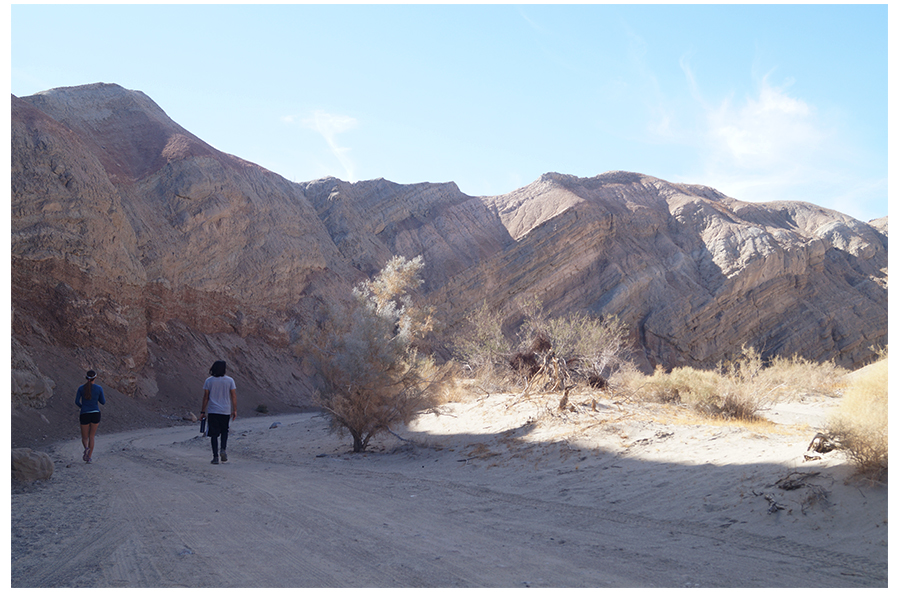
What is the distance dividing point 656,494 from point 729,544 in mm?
1475

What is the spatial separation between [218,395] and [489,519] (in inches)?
210

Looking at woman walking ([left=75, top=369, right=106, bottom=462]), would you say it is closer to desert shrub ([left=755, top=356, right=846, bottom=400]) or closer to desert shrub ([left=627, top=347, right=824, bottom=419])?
desert shrub ([left=627, top=347, right=824, bottom=419])

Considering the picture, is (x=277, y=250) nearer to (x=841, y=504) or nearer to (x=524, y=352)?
(x=524, y=352)

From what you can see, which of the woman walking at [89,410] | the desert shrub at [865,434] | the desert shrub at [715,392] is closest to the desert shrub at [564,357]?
the desert shrub at [715,392]

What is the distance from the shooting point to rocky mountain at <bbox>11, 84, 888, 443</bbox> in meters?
22.1

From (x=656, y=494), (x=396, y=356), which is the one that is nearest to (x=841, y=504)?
(x=656, y=494)

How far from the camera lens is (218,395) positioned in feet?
28.7

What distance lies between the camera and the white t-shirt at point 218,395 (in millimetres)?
8727

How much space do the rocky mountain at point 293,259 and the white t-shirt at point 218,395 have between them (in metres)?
7.69

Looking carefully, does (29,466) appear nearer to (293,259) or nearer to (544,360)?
(544,360)

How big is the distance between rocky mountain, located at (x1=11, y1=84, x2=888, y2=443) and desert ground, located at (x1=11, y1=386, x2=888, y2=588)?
1028 centimetres

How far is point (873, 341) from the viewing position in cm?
3769

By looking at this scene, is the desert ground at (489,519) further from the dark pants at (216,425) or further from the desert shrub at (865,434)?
the dark pants at (216,425)

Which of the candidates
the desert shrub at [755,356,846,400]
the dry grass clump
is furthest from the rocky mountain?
the dry grass clump
